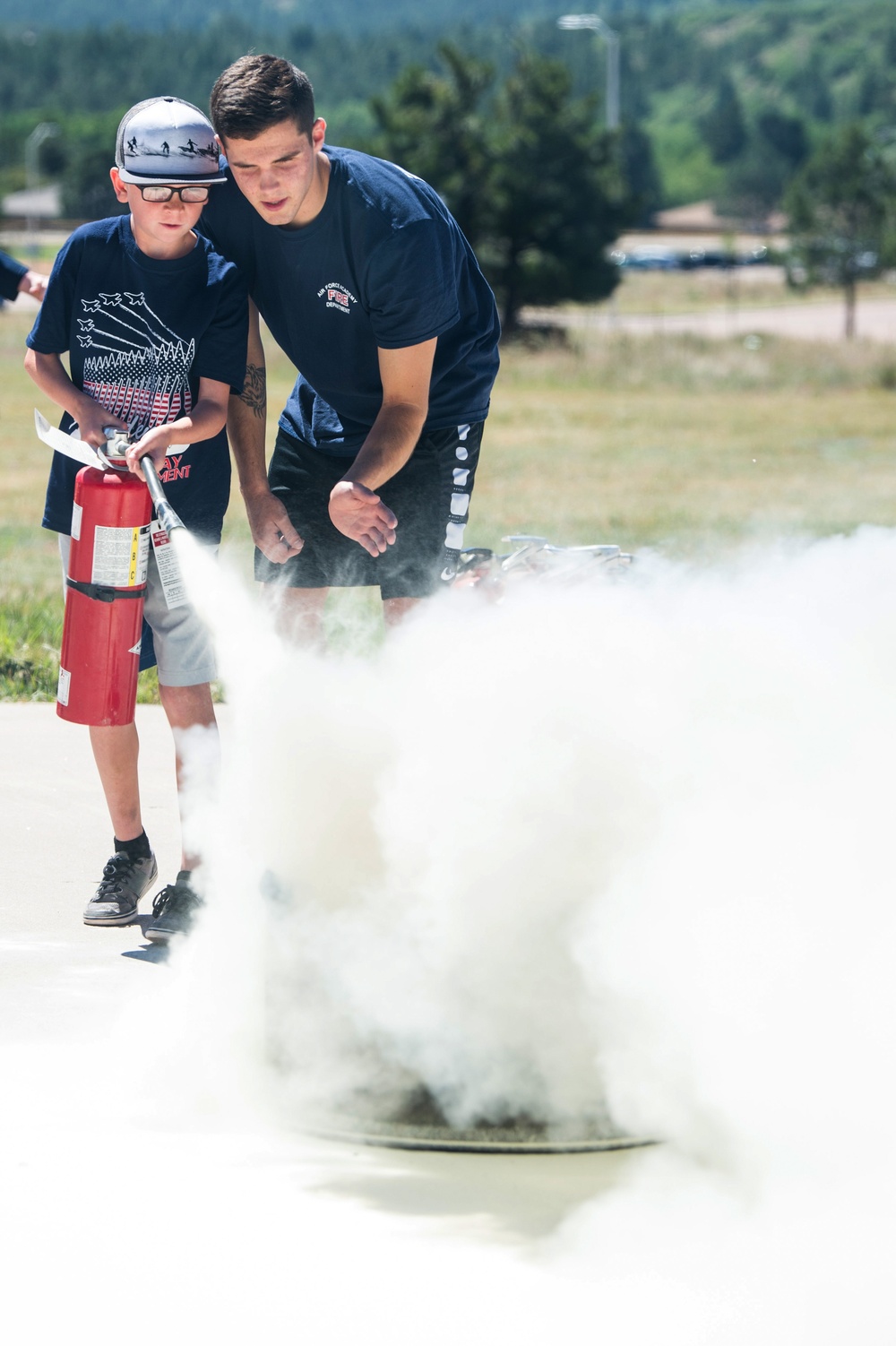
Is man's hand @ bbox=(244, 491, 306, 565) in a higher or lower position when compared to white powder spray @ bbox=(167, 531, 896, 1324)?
higher

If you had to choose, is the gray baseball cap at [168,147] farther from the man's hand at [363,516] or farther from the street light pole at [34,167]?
the street light pole at [34,167]

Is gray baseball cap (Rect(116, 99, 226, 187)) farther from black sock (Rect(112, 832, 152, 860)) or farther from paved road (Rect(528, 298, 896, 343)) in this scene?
paved road (Rect(528, 298, 896, 343))

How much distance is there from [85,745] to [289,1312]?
312 cm

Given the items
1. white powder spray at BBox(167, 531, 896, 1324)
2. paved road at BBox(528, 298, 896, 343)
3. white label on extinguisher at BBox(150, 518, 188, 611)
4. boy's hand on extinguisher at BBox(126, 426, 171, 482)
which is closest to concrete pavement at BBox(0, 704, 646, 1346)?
white powder spray at BBox(167, 531, 896, 1324)

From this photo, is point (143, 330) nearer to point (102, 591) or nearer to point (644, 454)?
point (102, 591)

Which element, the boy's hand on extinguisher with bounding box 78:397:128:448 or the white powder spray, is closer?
the white powder spray

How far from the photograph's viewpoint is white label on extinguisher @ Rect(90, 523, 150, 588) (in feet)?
11.3

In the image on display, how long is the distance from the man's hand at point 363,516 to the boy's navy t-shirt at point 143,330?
414 millimetres

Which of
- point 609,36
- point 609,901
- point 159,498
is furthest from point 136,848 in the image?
point 609,36

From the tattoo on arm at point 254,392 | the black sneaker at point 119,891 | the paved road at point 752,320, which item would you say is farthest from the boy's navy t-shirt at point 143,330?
the paved road at point 752,320

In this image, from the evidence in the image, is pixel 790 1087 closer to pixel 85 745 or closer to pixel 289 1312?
pixel 289 1312

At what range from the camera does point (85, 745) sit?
204 inches

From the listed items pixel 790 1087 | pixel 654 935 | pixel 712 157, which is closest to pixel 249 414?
pixel 654 935

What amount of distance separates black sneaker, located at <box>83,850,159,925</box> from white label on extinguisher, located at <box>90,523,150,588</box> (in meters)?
0.70
